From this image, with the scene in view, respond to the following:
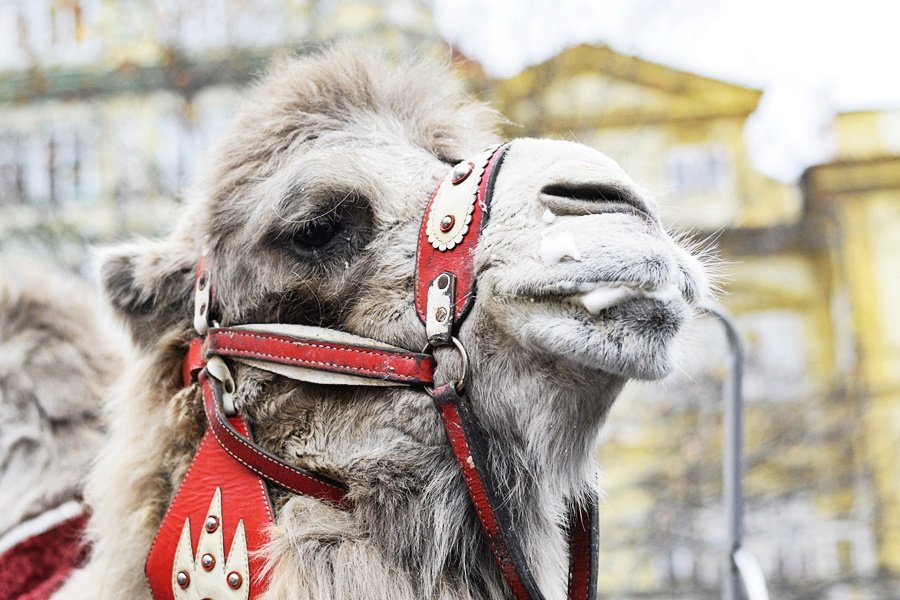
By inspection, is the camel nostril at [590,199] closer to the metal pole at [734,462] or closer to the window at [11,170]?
the metal pole at [734,462]

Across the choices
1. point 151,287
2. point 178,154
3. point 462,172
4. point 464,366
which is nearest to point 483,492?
point 464,366

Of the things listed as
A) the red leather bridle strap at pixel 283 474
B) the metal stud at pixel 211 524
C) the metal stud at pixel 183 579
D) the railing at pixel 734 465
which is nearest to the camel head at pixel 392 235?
the red leather bridle strap at pixel 283 474

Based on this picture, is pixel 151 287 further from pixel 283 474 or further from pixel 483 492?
pixel 483 492

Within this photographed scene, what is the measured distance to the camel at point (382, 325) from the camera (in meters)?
1.87

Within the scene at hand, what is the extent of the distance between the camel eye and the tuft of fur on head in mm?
1250

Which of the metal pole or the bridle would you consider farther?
the metal pole

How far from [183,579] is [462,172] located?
111cm

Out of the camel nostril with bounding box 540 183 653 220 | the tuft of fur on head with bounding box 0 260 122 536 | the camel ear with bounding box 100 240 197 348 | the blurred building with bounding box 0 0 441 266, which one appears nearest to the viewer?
the camel nostril with bounding box 540 183 653 220

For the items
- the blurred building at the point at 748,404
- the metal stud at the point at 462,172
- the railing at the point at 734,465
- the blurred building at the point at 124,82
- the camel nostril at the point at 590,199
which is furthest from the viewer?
the blurred building at the point at 748,404

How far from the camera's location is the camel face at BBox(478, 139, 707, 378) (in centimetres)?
180

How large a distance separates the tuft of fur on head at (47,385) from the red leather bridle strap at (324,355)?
3.38 feet

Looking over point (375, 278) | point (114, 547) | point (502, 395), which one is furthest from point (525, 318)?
point (114, 547)

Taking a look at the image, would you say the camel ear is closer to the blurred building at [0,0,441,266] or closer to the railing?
the railing

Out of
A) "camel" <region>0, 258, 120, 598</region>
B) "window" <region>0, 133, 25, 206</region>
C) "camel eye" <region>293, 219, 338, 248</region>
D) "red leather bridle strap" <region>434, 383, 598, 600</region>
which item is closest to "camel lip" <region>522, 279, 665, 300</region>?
"red leather bridle strap" <region>434, 383, 598, 600</region>
